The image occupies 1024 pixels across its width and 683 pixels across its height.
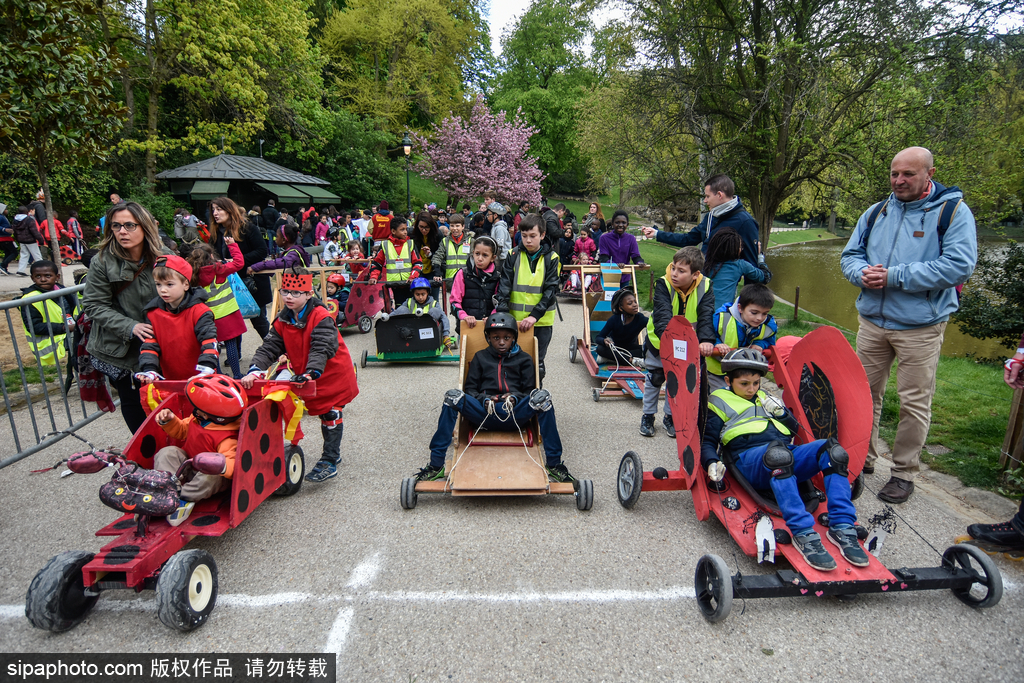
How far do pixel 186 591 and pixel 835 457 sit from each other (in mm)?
3440

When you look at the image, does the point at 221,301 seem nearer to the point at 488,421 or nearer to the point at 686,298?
the point at 488,421

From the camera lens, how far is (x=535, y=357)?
5.00m

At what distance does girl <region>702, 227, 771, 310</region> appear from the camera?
4.69 m

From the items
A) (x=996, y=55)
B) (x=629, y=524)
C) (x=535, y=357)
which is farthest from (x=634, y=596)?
(x=996, y=55)

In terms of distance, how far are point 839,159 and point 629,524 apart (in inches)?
442

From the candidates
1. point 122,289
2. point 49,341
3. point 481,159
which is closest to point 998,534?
point 122,289

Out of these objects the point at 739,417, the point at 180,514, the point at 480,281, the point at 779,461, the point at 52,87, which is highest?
the point at 52,87

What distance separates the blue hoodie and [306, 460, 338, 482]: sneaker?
4317 millimetres

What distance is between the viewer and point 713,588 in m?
2.78

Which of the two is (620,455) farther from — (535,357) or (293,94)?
(293,94)

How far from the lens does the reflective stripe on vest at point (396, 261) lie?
8688mm

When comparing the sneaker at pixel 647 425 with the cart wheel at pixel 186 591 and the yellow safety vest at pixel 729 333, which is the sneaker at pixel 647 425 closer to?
the yellow safety vest at pixel 729 333

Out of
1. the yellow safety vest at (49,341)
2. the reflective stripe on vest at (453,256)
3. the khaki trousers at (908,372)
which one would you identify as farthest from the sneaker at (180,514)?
the reflective stripe on vest at (453,256)

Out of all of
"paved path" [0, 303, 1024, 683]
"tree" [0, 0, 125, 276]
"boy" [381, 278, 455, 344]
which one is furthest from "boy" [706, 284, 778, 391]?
"tree" [0, 0, 125, 276]
